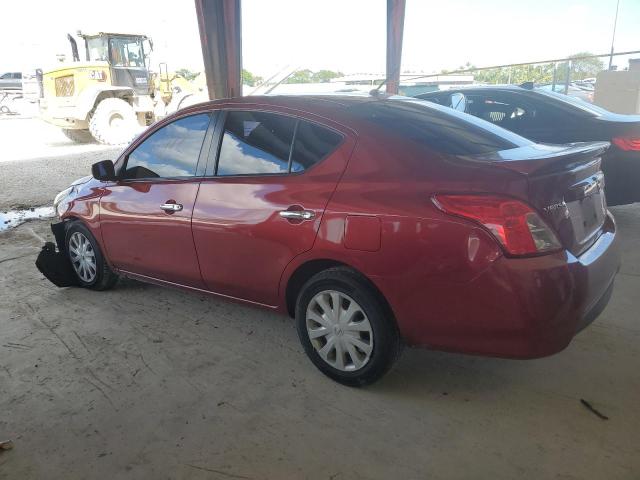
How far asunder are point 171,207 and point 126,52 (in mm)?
14013

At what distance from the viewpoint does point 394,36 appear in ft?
32.2

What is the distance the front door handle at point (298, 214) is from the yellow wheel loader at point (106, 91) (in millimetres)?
13609

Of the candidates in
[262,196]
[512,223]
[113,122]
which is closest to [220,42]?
[262,196]

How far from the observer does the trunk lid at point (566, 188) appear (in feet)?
7.55

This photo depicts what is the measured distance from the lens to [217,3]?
816cm

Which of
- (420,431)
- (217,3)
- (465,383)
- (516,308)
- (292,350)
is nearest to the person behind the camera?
(516,308)

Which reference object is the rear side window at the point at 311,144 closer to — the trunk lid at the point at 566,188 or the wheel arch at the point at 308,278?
the wheel arch at the point at 308,278

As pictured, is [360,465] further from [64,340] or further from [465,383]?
[64,340]

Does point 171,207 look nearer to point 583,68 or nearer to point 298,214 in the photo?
point 298,214

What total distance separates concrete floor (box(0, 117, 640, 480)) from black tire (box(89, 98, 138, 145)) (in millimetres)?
12246

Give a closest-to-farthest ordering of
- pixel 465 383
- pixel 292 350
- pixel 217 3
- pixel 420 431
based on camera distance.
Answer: pixel 420 431, pixel 465 383, pixel 292 350, pixel 217 3

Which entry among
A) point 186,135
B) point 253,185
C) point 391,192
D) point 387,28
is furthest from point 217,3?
point 391,192

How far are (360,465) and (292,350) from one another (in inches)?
43.9

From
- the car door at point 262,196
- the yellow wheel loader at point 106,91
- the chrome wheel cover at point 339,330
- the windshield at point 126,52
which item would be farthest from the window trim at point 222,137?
the windshield at point 126,52
